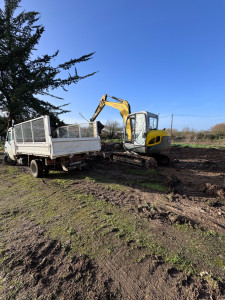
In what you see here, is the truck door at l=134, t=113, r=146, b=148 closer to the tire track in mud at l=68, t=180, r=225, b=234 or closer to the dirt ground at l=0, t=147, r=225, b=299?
the tire track in mud at l=68, t=180, r=225, b=234

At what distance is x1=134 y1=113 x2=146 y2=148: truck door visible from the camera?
24.9ft

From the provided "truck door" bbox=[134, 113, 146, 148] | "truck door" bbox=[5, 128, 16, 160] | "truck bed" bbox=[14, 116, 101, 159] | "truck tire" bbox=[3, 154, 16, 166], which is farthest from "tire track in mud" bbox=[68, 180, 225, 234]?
"truck tire" bbox=[3, 154, 16, 166]

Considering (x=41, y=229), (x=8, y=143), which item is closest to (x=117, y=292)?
(x=41, y=229)

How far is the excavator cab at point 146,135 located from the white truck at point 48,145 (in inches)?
91.3

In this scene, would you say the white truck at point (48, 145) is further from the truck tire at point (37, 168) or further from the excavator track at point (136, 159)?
the excavator track at point (136, 159)

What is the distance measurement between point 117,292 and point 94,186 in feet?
11.5

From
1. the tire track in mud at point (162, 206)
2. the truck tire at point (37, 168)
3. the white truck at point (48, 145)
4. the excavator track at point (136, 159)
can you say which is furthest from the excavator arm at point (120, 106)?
the truck tire at point (37, 168)

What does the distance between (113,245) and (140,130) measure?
6156 mm

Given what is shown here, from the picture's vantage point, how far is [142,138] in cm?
763

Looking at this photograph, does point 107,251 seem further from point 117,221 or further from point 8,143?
point 8,143

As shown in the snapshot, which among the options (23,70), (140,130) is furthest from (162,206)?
(23,70)

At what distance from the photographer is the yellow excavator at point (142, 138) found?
7.50m

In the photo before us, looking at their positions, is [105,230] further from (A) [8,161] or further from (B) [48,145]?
(A) [8,161]

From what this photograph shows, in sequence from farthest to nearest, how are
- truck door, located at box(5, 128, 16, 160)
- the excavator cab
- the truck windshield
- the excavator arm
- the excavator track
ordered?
the excavator arm < truck door, located at box(5, 128, 16, 160) < the truck windshield < the excavator cab < the excavator track
